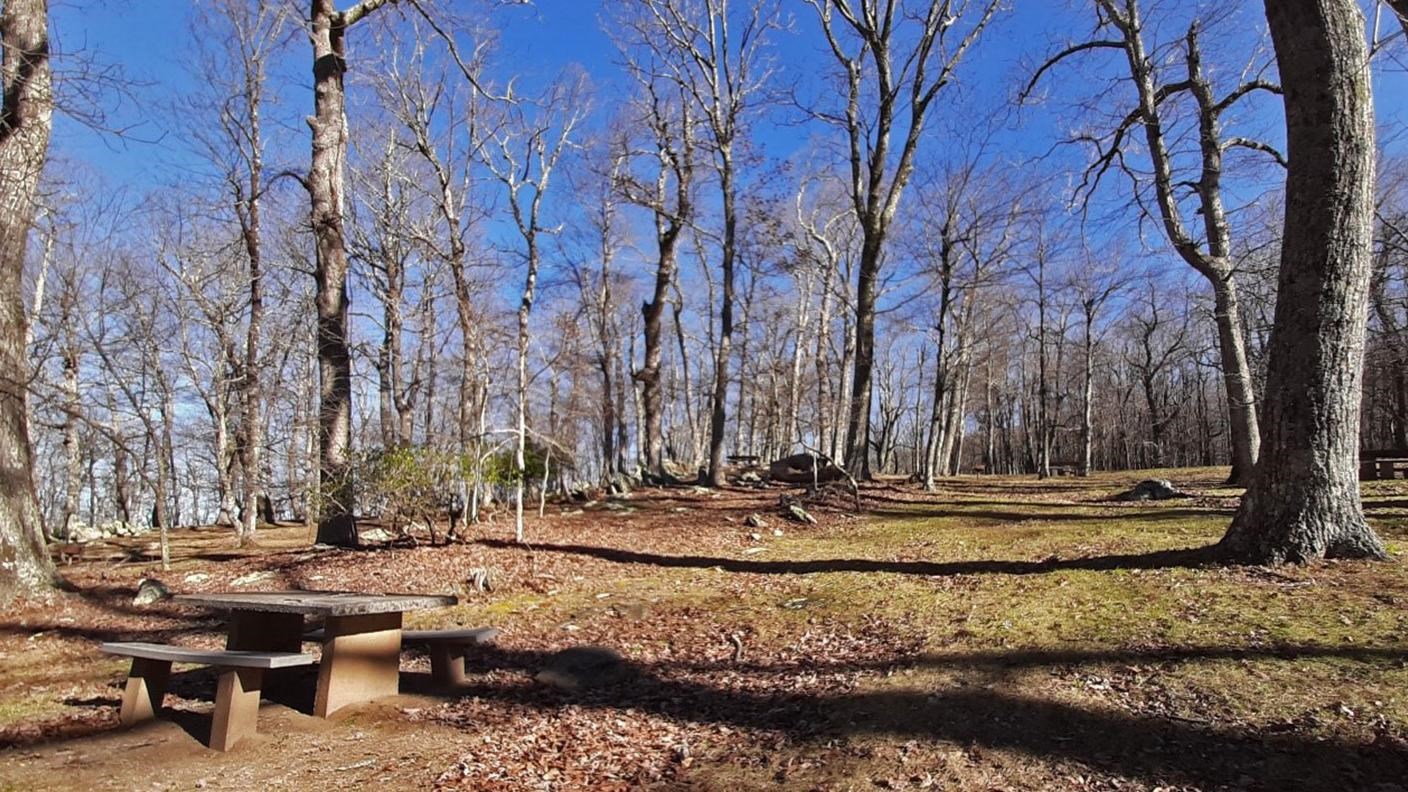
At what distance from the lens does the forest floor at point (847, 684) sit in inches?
133

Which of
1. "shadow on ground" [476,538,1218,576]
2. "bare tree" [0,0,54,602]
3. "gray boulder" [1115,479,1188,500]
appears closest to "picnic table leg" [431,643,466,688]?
"shadow on ground" [476,538,1218,576]

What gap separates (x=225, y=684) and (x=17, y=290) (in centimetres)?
594

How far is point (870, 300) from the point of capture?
580 inches

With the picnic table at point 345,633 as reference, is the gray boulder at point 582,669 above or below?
below

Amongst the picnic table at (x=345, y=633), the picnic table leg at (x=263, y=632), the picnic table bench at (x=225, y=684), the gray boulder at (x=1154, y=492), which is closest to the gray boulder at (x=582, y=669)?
the picnic table at (x=345, y=633)

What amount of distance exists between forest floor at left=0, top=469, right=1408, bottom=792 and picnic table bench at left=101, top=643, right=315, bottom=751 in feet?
0.38

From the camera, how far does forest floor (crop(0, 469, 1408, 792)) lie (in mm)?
3385

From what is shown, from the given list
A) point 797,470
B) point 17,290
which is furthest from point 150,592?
point 797,470

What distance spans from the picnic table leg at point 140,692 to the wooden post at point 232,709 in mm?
700

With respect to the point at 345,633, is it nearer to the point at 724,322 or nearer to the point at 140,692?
the point at 140,692

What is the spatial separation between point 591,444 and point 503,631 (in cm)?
4171

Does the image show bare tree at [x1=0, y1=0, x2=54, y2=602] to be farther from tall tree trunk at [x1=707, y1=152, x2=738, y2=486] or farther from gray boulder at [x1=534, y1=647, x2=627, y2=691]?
tall tree trunk at [x1=707, y1=152, x2=738, y2=486]

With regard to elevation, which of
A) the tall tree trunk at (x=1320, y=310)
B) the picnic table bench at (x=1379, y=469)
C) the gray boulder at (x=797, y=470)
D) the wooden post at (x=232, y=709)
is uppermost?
the tall tree trunk at (x=1320, y=310)

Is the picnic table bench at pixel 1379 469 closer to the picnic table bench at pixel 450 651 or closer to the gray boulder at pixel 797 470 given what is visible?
the gray boulder at pixel 797 470
